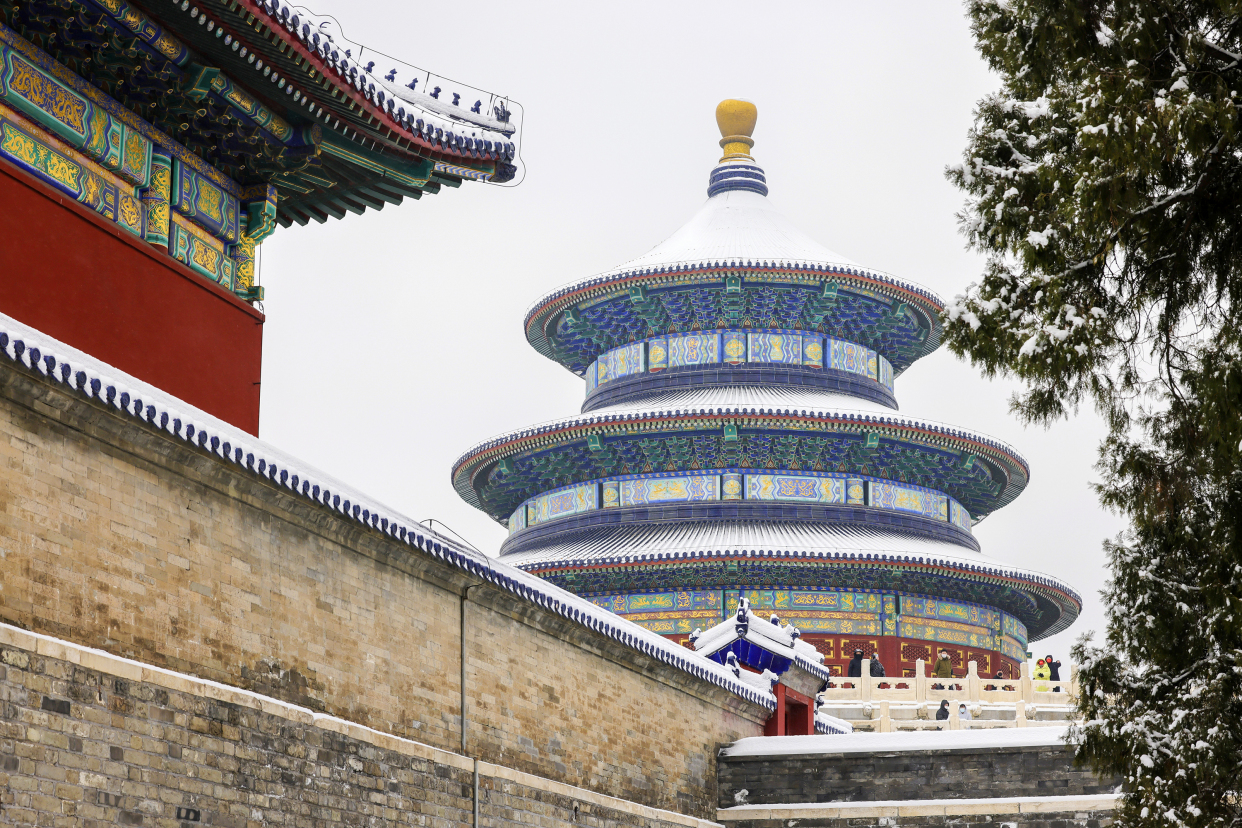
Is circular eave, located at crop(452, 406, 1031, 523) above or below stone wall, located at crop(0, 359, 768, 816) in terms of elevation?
above

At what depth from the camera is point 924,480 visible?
31328mm

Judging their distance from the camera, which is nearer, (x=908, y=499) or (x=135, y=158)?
(x=135, y=158)

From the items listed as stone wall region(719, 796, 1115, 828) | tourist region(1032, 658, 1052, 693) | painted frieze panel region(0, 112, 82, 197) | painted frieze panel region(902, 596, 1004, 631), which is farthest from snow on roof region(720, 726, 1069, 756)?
painted frieze panel region(0, 112, 82, 197)

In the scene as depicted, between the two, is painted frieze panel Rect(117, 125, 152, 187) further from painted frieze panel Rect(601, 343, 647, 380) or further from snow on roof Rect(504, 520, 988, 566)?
painted frieze panel Rect(601, 343, 647, 380)

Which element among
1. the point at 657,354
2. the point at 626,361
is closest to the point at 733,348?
the point at 657,354

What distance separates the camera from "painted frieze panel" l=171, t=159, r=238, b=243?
14711mm

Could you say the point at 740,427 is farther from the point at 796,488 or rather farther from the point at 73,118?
the point at 73,118

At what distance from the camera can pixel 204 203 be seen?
49.4 ft

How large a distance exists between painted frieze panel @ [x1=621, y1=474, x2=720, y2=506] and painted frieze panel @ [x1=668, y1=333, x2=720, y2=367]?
99.5 inches

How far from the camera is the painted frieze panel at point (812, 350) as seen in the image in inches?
1262

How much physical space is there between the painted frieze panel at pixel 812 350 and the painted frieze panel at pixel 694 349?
5.21ft

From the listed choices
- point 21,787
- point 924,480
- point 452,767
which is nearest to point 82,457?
point 21,787

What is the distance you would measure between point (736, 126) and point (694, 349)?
5.55m

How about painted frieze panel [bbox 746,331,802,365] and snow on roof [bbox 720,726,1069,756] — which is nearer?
snow on roof [bbox 720,726,1069,756]
